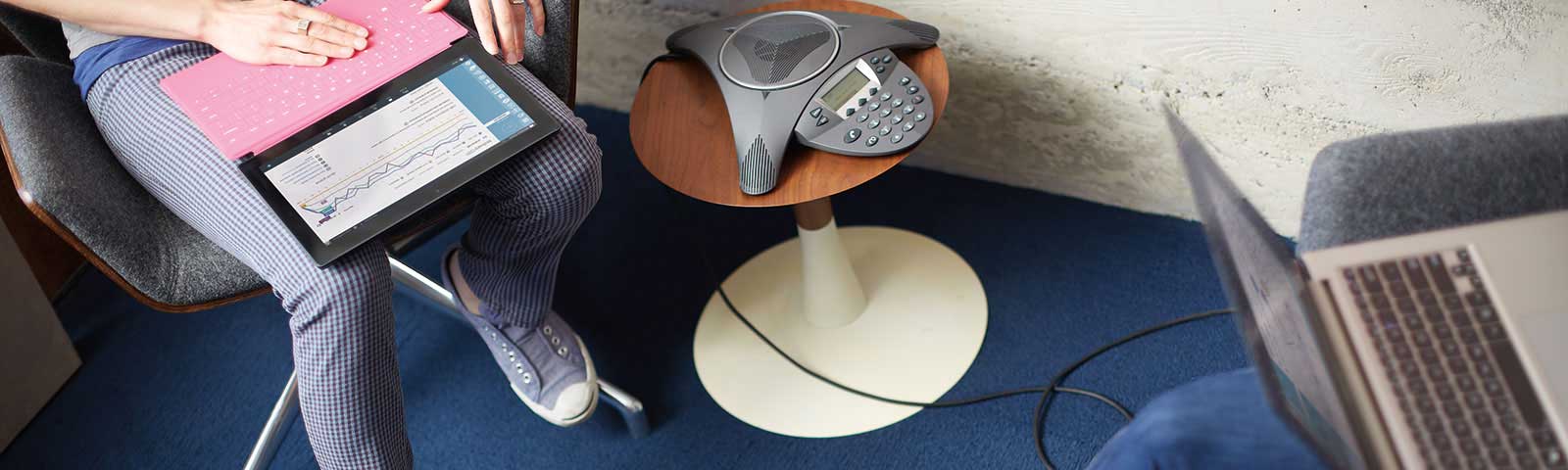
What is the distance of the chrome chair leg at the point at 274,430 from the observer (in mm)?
1551

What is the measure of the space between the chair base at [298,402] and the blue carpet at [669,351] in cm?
5

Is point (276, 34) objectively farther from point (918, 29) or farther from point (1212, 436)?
point (1212, 436)

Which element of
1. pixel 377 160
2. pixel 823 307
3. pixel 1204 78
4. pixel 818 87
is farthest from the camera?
pixel 823 307

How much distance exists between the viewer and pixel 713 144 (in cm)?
129

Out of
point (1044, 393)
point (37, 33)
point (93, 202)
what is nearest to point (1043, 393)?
point (1044, 393)

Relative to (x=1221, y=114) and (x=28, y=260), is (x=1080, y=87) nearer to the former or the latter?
(x=1221, y=114)

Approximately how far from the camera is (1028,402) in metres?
1.50

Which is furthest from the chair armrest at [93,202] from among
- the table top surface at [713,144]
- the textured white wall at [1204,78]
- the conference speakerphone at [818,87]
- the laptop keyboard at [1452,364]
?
the laptop keyboard at [1452,364]

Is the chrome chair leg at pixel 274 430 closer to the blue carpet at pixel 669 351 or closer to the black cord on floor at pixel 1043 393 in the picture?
the blue carpet at pixel 669 351

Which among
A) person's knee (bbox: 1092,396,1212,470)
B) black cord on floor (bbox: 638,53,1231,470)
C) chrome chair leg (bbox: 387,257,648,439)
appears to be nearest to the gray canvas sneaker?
chrome chair leg (bbox: 387,257,648,439)

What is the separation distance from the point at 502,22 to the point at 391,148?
20 cm

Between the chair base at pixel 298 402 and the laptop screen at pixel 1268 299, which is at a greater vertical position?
the laptop screen at pixel 1268 299

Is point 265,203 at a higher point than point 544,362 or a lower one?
higher

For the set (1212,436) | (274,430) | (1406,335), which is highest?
(1406,335)
